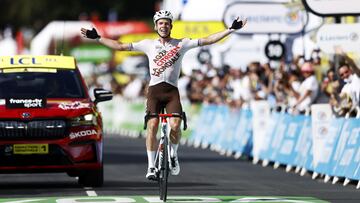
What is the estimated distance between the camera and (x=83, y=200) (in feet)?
56.8

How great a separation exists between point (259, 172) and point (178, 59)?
6.78 metres

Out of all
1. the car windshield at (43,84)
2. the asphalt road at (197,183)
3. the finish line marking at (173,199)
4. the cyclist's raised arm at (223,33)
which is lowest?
the asphalt road at (197,183)

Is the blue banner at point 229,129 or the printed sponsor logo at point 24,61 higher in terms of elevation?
the printed sponsor logo at point 24,61

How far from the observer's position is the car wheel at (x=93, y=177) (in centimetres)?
1994

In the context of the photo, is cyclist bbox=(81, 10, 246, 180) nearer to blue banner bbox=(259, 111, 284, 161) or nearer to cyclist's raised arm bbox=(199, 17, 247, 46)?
cyclist's raised arm bbox=(199, 17, 247, 46)

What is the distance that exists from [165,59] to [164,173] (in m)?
1.46

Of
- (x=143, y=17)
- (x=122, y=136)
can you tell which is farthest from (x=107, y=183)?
(x=143, y=17)

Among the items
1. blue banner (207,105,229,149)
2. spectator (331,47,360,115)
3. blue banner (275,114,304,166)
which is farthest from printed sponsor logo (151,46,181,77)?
blue banner (207,105,229,149)

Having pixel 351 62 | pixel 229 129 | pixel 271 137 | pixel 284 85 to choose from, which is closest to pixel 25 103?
pixel 351 62

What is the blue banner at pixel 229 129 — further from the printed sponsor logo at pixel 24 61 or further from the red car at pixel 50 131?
the red car at pixel 50 131

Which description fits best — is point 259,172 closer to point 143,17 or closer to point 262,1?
point 262,1

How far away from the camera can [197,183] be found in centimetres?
2078

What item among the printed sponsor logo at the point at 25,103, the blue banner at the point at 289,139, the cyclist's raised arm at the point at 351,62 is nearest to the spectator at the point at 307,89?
the blue banner at the point at 289,139

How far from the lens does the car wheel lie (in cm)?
1994
